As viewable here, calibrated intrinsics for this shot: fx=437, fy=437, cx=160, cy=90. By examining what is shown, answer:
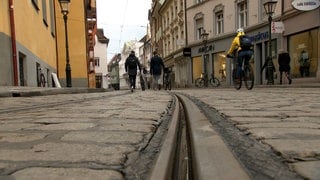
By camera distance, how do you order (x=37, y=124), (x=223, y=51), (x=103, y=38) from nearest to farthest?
1. (x=37, y=124)
2. (x=223, y=51)
3. (x=103, y=38)

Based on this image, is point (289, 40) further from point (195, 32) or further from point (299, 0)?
point (195, 32)

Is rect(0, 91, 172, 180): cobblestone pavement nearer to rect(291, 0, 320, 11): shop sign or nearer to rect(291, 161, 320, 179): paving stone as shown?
rect(291, 161, 320, 179): paving stone

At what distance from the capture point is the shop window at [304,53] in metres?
19.9

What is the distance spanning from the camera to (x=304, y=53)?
20.9 meters

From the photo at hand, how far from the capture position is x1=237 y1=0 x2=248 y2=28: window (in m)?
27.5

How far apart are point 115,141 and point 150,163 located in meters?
0.73

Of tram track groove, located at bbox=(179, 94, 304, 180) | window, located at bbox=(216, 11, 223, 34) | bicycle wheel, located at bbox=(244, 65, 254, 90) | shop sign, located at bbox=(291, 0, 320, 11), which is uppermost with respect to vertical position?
window, located at bbox=(216, 11, 223, 34)

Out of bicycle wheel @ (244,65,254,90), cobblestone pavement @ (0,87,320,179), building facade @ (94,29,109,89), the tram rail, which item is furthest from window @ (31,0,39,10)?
building facade @ (94,29,109,89)

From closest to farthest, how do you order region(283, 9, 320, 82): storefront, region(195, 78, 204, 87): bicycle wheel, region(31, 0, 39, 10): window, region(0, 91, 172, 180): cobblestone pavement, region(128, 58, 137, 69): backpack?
region(0, 91, 172, 180): cobblestone pavement
region(31, 0, 39, 10): window
region(128, 58, 137, 69): backpack
region(283, 9, 320, 82): storefront
region(195, 78, 204, 87): bicycle wheel

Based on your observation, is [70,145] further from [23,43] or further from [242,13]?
[242,13]

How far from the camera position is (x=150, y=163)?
1939mm

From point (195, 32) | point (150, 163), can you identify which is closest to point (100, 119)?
point (150, 163)

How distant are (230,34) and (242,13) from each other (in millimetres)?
1754

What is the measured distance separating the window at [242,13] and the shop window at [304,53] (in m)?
5.85
